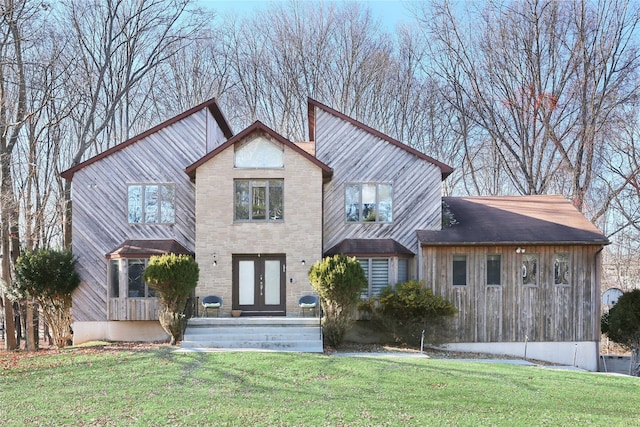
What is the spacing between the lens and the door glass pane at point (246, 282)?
18.1 metres

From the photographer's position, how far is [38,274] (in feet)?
57.1

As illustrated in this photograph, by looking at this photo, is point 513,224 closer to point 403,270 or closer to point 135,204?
point 403,270

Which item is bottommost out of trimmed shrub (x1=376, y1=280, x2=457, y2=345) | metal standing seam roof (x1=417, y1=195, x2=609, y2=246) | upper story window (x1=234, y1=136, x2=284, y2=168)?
trimmed shrub (x1=376, y1=280, x2=457, y2=345)

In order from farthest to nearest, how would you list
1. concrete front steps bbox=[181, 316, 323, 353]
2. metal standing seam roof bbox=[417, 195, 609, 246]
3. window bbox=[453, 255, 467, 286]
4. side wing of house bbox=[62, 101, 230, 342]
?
side wing of house bbox=[62, 101, 230, 342], window bbox=[453, 255, 467, 286], metal standing seam roof bbox=[417, 195, 609, 246], concrete front steps bbox=[181, 316, 323, 353]

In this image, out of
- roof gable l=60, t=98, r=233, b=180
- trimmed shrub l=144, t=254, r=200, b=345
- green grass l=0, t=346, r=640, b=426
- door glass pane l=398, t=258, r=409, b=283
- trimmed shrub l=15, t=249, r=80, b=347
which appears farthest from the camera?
roof gable l=60, t=98, r=233, b=180

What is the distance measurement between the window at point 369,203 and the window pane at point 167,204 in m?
5.60

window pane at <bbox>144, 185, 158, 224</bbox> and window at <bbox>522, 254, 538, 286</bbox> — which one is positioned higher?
window pane at <bbox>144, 185, 158, 224</bbox>

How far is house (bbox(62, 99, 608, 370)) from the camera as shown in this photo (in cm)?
1781

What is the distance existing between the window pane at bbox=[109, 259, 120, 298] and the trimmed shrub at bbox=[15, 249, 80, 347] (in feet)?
4.02

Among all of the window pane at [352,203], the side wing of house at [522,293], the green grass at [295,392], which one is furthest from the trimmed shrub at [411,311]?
the green grass at [295,392]

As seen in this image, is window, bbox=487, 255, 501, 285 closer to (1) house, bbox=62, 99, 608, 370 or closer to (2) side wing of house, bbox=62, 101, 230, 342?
(1) house, bbox=62, 99, 608, 370

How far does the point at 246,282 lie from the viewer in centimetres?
1814

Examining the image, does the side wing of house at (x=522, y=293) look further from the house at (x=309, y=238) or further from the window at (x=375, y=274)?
the window at (x=375, y=274)

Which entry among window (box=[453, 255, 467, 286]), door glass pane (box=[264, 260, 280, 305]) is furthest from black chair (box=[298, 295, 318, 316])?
window (box=[453, 255, 467, 286])
